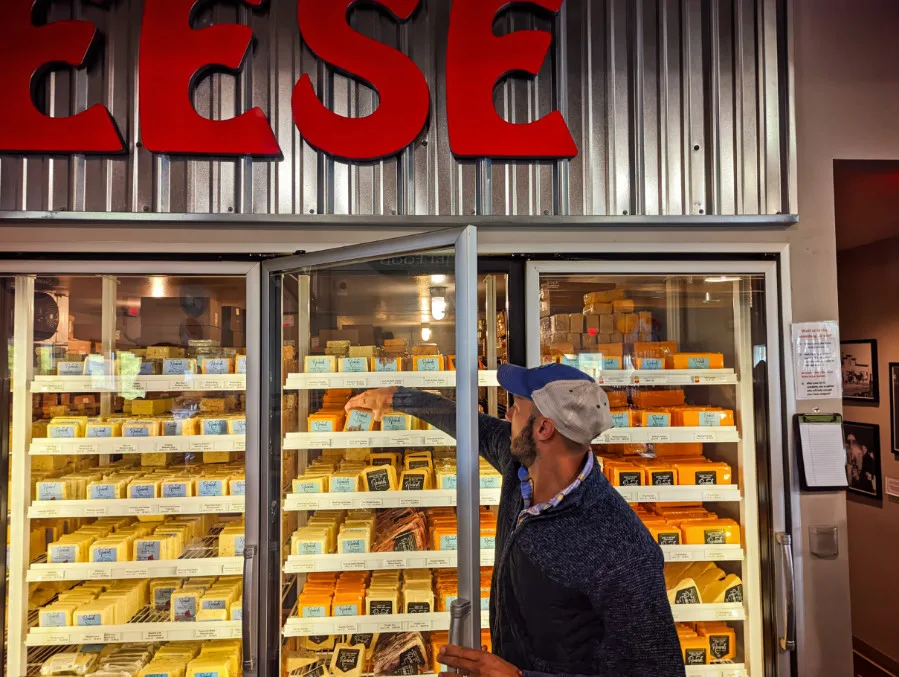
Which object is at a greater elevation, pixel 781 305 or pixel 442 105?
pixel 442 105

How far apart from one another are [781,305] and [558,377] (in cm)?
135

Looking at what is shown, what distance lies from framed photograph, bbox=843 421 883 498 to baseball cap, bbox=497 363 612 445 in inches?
143

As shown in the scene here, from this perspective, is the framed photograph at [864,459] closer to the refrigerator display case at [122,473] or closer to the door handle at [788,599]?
the door handle at [788,599]

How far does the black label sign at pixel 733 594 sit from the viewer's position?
7.85ft

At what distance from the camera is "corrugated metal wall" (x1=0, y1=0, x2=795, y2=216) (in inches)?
90.7

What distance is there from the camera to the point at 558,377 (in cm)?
172

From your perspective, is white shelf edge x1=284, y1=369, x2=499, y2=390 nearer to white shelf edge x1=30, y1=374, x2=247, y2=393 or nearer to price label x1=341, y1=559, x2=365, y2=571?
white shelf edge x1=30, y1=374, x2=247, y2=393

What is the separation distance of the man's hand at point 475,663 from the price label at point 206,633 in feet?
4.05

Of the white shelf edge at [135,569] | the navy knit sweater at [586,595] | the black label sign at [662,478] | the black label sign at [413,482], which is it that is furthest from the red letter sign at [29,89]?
A: the black label sign at [662,478]

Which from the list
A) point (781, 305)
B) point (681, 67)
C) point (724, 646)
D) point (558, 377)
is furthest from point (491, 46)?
point (724, 646)

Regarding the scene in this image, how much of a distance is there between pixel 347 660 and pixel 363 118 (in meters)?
2.38

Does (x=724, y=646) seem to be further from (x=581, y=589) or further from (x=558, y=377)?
(x=558, y=377)

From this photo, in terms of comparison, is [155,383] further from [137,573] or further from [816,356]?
[816,356]

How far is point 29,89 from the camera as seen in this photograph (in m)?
2.22
